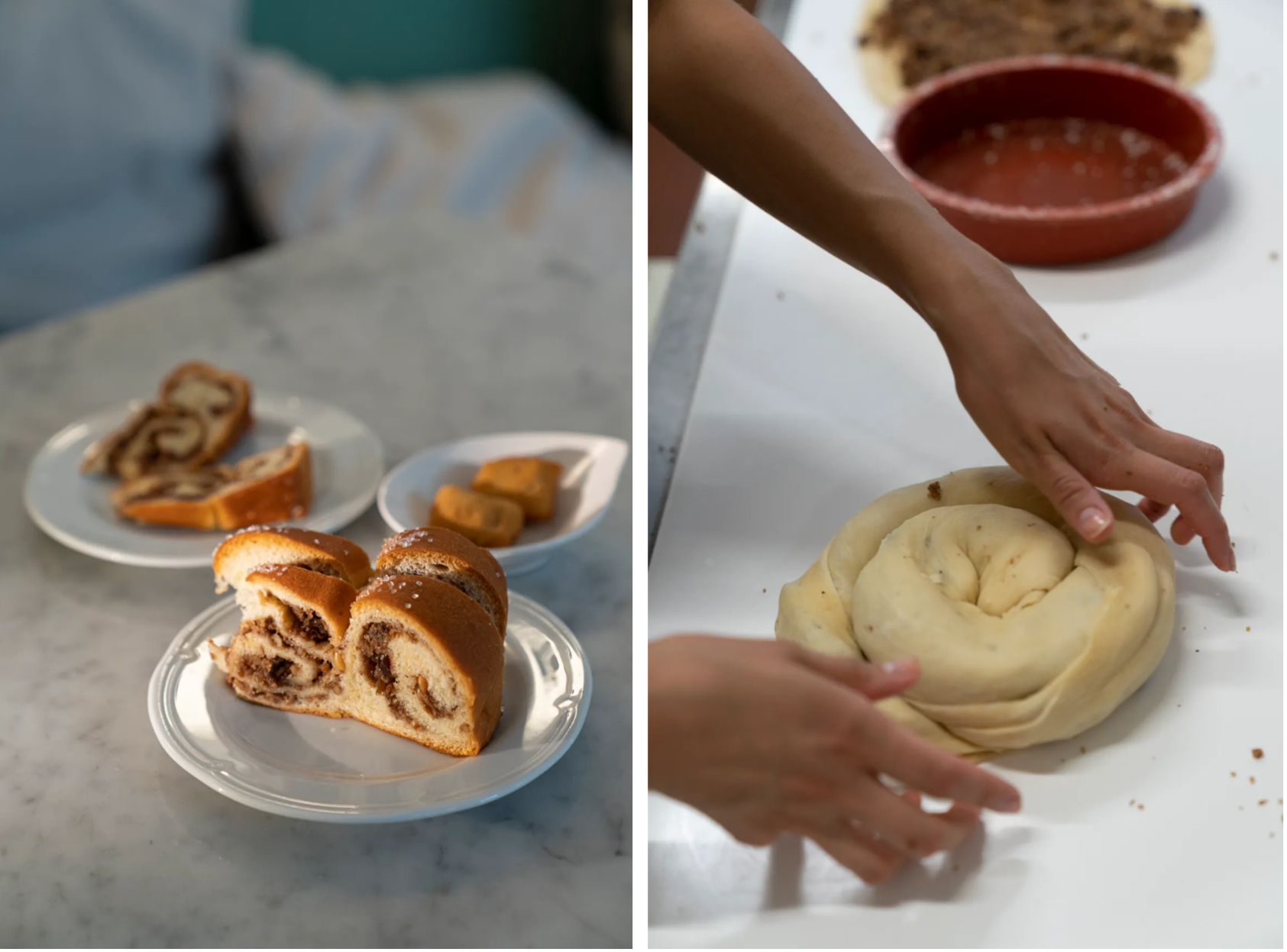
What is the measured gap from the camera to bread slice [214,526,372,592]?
28.3 inches

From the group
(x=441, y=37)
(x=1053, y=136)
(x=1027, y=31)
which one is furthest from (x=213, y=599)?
(x=441, y=37)

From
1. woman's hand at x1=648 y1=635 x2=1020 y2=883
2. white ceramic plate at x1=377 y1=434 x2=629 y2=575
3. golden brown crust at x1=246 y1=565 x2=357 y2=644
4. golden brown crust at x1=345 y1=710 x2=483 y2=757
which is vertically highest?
woman's hand at x1=648 y1=635 x2=1020 y2=883

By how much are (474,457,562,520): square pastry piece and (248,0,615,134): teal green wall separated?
1.69 m

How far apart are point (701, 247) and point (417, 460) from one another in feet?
0.88

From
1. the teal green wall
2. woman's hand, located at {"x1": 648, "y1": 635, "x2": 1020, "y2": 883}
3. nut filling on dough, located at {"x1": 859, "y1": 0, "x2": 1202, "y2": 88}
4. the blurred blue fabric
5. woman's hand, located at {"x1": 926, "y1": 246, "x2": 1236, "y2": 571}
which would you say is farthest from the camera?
the teal green wall

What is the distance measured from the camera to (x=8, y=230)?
1.77 m

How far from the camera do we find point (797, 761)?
0.52 m

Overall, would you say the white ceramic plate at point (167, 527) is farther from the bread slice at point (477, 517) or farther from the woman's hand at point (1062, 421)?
the woman's hand at point (1062, 421)

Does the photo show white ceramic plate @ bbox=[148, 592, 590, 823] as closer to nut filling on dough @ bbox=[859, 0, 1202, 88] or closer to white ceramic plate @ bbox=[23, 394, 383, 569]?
white ceramic plate @ bbox=[23, 394, 383, 569]

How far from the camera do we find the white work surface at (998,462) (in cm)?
53

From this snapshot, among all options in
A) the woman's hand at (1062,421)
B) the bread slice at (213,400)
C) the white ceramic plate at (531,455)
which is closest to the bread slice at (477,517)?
the white ceramic plate at (531,455)

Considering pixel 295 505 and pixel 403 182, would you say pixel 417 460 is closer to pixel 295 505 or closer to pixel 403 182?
pixel 295 505

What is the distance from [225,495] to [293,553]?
0.70 ft

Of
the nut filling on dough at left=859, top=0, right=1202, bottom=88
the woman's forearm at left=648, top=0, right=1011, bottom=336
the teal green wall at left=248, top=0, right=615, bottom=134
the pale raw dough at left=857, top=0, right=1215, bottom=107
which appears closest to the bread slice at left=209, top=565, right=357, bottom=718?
the woman's forearm at left=648, top=0, right=1011, bottom=336
